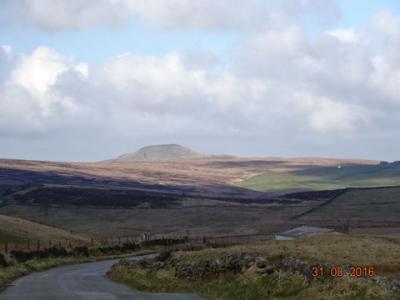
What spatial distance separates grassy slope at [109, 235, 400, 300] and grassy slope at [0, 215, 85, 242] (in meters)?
46.2

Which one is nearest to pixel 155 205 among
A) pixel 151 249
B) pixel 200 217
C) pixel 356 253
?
pixel 200 217

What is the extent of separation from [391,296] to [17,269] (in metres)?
40.6

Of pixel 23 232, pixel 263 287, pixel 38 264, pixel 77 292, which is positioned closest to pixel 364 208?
pixel 23 232

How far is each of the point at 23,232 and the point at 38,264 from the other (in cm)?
3107

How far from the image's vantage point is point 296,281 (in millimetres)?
29391

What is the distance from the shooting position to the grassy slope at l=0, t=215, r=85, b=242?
93.6 meters

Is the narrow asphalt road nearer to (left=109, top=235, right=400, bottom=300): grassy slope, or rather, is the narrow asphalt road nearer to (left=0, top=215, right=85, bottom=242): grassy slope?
(left=109, top=235, right=400, bottom=300): grassy slope

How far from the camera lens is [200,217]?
160750mm

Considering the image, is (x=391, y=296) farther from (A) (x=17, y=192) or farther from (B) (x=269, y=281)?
(A) (x=17, y=192)
